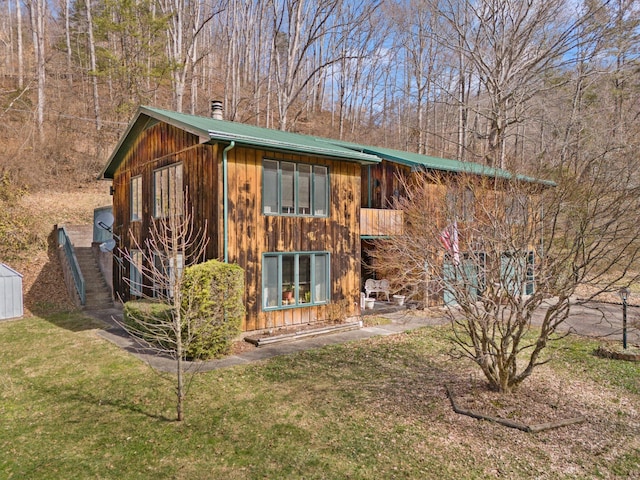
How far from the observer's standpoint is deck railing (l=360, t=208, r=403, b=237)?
536 inches

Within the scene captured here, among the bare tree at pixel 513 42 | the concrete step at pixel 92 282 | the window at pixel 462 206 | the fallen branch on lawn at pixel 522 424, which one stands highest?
the bare tree at pixel 513 42

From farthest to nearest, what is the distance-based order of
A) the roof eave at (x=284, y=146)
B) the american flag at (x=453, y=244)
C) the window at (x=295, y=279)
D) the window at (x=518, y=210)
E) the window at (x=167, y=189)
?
the window at (x=167, y=189)
the window at (x=295, y=279)
the roof eave at (x=284, y=146)
the american flag at (x=453, y=244)
the window at (x=518, y=210)

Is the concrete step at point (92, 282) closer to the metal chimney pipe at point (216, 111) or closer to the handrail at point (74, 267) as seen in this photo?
the handrail at point (74, 267)

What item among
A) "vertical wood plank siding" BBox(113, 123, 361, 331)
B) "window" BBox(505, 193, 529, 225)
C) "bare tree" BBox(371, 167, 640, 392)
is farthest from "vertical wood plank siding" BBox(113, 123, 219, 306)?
"window" BBox(505, 193, 529, 225)

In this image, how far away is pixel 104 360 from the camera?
8555 mm

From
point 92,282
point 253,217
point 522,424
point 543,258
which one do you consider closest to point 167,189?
point 253,217

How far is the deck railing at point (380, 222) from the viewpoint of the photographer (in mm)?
13617

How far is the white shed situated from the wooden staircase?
1954 mm

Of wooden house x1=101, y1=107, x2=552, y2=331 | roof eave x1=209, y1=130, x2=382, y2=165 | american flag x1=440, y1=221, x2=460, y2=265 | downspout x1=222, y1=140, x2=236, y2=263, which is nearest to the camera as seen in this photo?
american flag x1=440, y1=221, x2=460, y2=265

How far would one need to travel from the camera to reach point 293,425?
18.5 ft

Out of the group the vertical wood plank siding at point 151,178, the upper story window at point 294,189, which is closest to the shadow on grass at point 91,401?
the vertical wood plank siding at point 151,178

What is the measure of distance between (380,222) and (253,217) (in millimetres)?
5300

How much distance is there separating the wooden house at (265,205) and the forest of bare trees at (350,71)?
4.85m

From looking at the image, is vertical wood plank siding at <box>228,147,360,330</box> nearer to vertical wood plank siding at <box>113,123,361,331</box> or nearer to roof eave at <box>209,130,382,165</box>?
vertical wood plank siding at <box>113,123,361,331</box>
